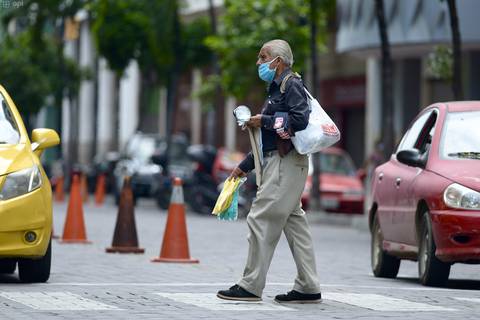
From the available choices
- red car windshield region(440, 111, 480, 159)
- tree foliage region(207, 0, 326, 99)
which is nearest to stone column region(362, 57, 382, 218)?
tree foliage region(207, 0, 326, 99)

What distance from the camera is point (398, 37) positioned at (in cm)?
3653

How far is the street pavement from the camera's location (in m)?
10.1

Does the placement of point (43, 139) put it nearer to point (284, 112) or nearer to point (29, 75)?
point (284, 112)

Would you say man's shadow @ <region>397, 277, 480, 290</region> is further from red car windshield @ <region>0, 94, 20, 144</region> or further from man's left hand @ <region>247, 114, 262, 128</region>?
red car windshield @ <region>0, 94, 20, 144</region>

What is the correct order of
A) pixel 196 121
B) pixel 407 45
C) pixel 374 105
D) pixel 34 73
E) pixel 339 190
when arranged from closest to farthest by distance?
pixel 339 190 < pixel 407 45 < pixel 374 105 < pixel 34 73 < pixel 196 121

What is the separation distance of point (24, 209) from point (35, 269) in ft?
1.99

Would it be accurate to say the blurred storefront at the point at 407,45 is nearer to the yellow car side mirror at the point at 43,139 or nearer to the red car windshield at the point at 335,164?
the red car windshield at the point at 335,164

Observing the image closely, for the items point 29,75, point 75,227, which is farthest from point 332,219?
point 29,75

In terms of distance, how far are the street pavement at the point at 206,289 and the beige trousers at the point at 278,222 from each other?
7.9 inches

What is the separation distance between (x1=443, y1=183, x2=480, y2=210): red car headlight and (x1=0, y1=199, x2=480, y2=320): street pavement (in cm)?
67

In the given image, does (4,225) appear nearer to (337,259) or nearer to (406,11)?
(337,259)

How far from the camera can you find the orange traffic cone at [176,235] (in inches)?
613

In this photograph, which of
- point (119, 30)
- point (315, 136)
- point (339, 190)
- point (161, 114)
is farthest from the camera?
point (161, 114)

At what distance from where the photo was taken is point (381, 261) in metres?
14.6
